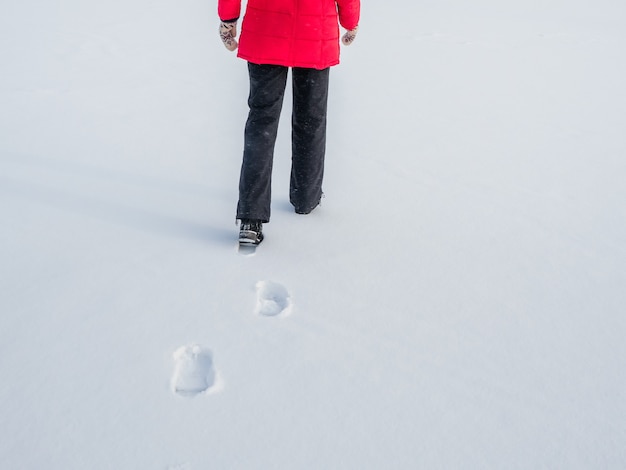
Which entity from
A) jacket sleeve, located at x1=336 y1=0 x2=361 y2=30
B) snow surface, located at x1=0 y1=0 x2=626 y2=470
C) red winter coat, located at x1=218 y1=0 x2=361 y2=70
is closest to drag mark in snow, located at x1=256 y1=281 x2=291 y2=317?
snow surface, located at x1=0 y1=0 x2=626 y2=470

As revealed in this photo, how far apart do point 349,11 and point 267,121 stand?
51 cm

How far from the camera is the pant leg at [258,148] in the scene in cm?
214

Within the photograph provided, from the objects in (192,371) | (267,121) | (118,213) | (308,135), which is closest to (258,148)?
(267,121)

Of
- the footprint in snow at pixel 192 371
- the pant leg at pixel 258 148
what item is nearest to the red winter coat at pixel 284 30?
the pant leg at pixel 258 148

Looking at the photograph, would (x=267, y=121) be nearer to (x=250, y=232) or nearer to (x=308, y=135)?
(x=308, y=135)

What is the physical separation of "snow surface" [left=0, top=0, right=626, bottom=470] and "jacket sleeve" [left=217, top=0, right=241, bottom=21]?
833 mm

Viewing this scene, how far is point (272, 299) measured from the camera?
1930mm

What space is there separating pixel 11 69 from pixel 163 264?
3.15 m

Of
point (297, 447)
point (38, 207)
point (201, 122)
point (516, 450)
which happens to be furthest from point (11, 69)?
point (516, 450)

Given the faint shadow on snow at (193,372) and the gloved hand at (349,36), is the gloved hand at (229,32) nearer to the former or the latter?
the gloved hand at (349,36)

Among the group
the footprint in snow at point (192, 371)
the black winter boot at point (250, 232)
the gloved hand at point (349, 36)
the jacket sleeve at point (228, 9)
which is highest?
the jacket sleeve at point (228, 9)

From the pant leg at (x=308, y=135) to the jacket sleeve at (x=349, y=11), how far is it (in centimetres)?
19

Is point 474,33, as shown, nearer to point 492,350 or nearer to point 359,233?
point 359,233

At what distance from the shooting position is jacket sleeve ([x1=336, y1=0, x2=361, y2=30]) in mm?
2098
